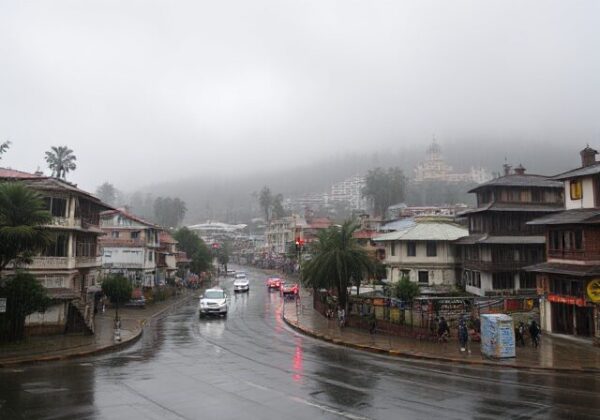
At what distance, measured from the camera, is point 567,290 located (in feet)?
104

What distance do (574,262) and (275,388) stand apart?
23.1 meters

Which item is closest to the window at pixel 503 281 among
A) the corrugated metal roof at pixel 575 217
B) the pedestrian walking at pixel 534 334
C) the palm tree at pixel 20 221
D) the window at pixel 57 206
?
the corrugated metal roof at pixel 575 217

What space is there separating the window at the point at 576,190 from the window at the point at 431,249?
67.4 ft

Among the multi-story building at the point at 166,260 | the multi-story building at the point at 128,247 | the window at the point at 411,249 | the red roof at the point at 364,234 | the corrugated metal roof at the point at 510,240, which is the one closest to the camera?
the corrugated metal roof at the point at 510,240

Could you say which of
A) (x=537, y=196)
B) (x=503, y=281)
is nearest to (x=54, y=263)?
(x=503, y=281)

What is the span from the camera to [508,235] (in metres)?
47.7

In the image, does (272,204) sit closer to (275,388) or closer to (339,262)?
(339,262)

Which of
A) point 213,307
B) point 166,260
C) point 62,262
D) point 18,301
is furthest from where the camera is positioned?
point 166,260

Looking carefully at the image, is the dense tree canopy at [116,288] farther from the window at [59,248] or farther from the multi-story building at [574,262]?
the multi-story building at [574,262]

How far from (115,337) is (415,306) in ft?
60.3

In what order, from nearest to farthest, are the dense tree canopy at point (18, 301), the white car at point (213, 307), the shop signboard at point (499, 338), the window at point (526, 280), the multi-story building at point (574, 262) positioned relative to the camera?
1. the shop signboard at point (499, 338)
2. the dense tree canopy at point (18, 301)
3. the multi-story building at point (574, 262)
4. the white car at point (213, 307)
5. the window at point (526, 280)

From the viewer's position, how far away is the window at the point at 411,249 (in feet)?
179

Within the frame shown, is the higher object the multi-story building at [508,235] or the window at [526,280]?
the multi-story building at [508,235]

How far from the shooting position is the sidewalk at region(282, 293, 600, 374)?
75.5 ft
